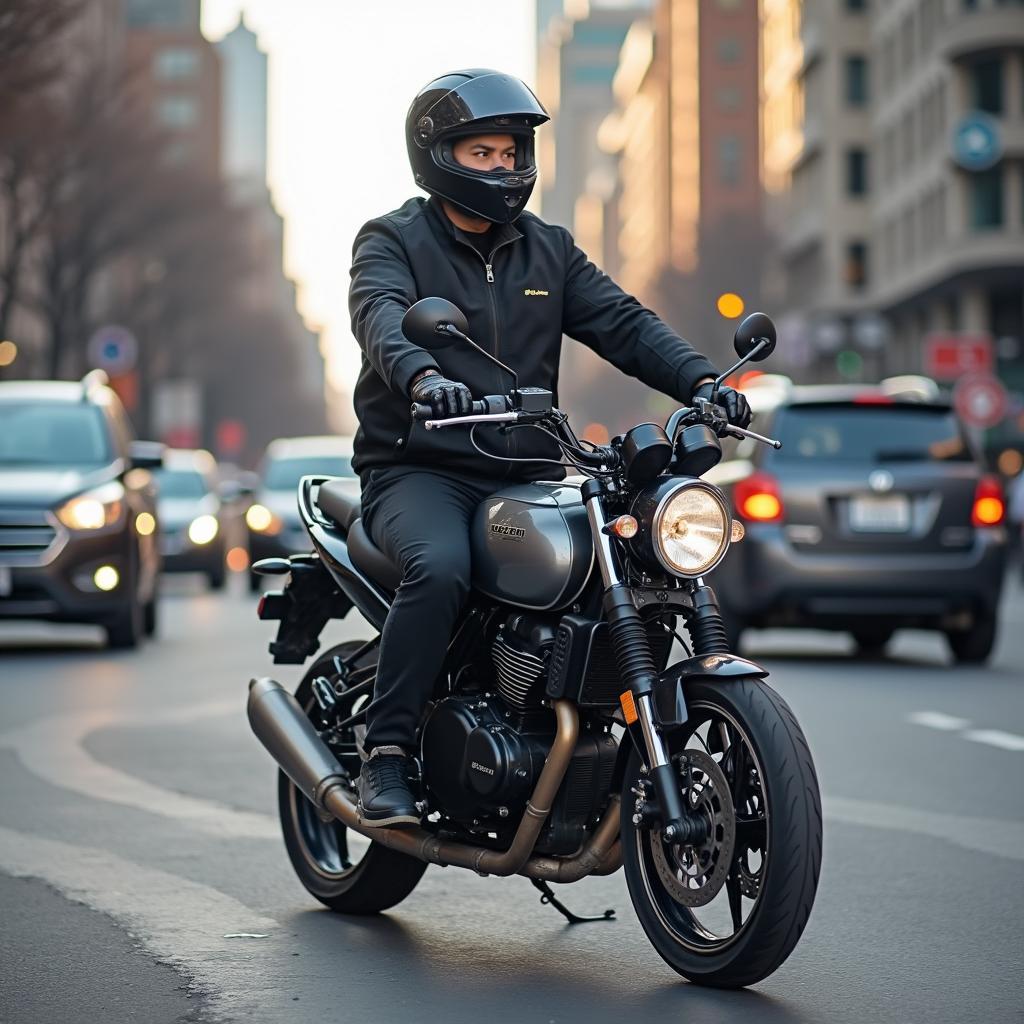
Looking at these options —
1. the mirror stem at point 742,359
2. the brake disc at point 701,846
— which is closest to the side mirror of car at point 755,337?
the mirror stem at point 742,359

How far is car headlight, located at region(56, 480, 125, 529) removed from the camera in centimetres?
1538

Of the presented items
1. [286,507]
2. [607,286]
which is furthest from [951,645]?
[286,507]

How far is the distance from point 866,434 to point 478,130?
9.43m

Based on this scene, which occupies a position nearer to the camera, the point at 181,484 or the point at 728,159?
the point at 181,484

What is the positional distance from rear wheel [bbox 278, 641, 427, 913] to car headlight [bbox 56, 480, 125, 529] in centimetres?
932

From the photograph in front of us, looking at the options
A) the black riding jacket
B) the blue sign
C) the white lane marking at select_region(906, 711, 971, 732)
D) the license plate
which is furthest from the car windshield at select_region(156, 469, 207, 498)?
the black riding jacket

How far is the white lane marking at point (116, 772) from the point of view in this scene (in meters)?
7.73

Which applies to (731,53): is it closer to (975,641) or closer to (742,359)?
(975,641)

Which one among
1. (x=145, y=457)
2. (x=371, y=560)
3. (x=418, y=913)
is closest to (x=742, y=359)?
(x=371, y=560)

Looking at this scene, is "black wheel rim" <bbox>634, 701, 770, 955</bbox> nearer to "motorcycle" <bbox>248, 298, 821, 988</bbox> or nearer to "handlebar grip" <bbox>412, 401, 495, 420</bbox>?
"motorcycle" <bbox>248, 298, 821, 988</bbox>

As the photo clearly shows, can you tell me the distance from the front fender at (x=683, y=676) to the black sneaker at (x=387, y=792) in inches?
30.2

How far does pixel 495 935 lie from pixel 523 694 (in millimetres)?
855

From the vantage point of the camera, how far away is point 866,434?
14.6 metres

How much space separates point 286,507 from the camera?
25.7 meters
